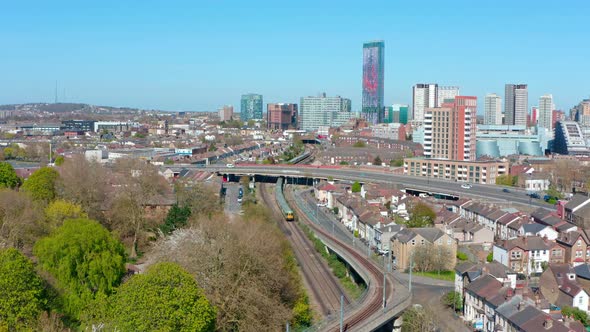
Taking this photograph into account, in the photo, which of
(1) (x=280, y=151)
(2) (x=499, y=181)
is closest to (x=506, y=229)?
(2) (x=499, y=181)

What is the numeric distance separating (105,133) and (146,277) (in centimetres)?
5406

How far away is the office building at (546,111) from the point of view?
60569mm

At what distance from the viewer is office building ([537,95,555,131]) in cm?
6057

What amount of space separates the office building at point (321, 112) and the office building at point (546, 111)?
25638 mm

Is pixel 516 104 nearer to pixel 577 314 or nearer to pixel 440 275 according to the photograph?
pixel 440 275

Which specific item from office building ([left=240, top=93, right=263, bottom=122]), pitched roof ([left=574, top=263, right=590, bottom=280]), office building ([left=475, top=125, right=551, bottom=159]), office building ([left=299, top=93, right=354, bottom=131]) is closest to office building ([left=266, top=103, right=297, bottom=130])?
office building ([left=299, top=93, right=354, bottom=131])

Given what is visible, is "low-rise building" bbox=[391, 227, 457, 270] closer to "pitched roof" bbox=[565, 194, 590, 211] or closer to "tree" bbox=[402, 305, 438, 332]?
"tree" bbox=[402, 305, 438, 332]

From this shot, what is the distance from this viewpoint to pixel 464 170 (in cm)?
2970

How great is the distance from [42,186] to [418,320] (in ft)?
36.5

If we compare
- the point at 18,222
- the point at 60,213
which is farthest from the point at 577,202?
the point at 18,222

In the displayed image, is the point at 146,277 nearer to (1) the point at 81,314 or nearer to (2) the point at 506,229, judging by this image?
(1) the point at 81,314

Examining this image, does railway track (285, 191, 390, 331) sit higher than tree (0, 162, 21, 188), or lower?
lower

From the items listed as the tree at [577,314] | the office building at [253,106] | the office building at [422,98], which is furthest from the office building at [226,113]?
the tree at [577,314]

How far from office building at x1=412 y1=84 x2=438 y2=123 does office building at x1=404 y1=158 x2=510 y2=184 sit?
138 ft
